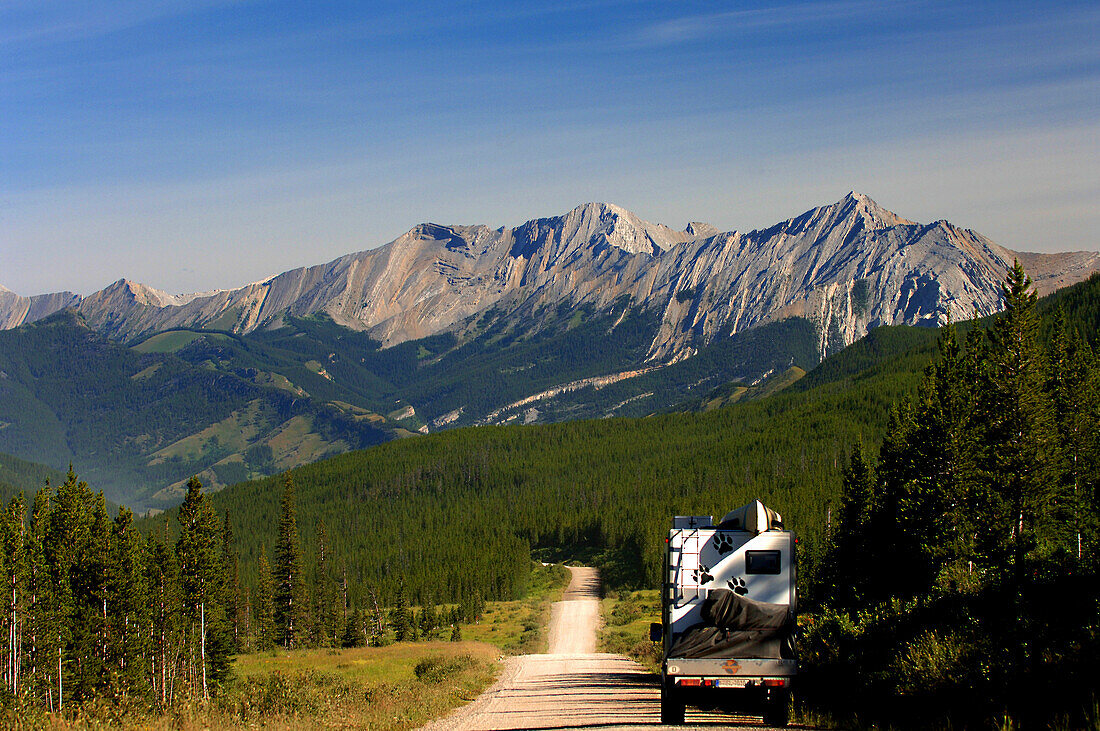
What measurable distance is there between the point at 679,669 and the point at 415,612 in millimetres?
107695

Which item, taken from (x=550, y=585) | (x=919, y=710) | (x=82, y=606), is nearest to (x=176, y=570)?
(x=82, y=606)

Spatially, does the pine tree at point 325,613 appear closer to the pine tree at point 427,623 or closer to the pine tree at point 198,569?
the pine tree at point 427,623

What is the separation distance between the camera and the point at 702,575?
24953mm

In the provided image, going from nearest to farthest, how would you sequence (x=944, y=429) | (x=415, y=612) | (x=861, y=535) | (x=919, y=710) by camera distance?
1. (x=919, y=710)
2. (x=944, y=429)
3. (x=861, y=535)
4. (x=415, y=612)

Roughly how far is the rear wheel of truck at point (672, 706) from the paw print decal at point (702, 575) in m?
2.75

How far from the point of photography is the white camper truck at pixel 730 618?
78.4ft

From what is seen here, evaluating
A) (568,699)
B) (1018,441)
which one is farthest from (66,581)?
(1018,441)

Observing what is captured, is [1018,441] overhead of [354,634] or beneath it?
overhead

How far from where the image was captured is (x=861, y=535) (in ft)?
202

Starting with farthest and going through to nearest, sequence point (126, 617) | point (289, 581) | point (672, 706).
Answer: point (289, 581), point (126, 617), point (672, 706)

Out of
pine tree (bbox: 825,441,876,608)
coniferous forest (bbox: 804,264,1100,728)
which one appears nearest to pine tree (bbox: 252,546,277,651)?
coniferous forest (bbox: 804,264,1100,728)

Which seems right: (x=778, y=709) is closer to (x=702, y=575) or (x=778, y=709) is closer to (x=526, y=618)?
(x=702, y=575)

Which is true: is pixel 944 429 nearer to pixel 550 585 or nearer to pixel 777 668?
pixel 777 668

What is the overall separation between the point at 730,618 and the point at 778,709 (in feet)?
8.17
